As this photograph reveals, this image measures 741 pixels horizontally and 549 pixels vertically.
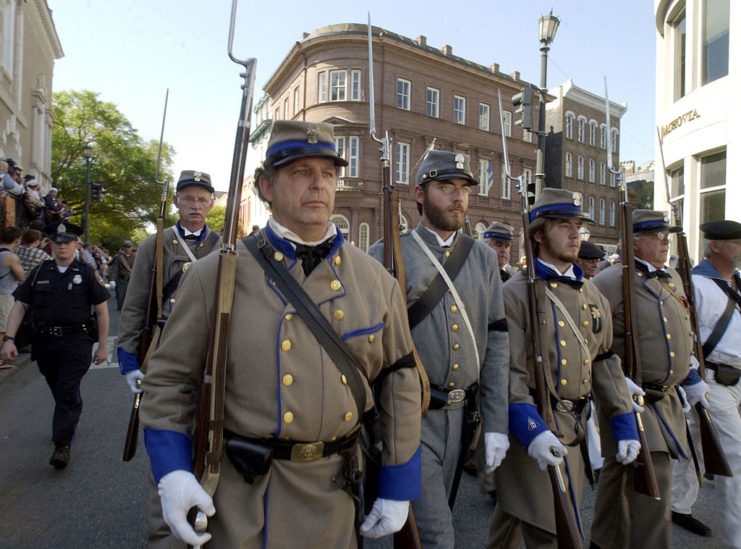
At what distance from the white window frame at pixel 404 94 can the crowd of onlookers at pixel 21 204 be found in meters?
21.4

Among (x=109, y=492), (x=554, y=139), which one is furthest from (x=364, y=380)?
(x=554, y=139)

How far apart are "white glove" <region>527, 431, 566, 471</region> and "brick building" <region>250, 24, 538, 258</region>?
84.9ft

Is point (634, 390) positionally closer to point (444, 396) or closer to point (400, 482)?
point (444, 396)

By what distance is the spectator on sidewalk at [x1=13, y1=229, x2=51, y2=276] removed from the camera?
852cm

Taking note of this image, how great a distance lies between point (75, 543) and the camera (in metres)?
3.51

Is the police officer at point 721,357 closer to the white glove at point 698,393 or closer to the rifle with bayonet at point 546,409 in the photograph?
the white glove at point 698,393

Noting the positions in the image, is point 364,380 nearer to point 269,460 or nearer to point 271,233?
point 269,460

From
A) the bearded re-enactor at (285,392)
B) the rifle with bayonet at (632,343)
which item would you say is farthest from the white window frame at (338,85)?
the bearded re-enactor at (285,392)

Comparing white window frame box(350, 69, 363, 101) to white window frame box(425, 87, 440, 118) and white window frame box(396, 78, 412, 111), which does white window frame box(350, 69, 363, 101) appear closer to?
white window frame box(396, 78, 412, 111)

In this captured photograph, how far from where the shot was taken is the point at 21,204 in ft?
46.1

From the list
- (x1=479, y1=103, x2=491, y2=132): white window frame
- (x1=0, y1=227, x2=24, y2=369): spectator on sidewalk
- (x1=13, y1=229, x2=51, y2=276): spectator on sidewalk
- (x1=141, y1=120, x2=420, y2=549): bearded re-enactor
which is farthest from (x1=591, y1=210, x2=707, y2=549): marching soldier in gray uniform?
(x1=479, y1=103, x2=491, y2=132): white window frame

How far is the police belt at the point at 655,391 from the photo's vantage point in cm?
355

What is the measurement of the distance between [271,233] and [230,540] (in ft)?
3.65

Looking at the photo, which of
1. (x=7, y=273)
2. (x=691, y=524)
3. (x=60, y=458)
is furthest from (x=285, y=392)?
(x=7, y=273)
